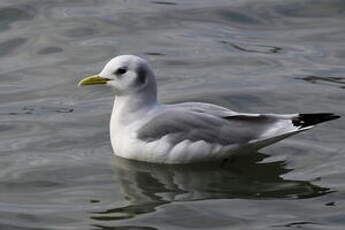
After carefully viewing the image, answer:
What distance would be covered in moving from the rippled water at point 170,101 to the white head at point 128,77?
0.67 meters

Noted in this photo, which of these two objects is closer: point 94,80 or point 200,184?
point 200,184

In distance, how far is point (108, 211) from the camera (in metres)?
8.78

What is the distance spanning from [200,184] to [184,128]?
0.57 metres

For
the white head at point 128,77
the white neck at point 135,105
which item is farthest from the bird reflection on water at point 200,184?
the white head at point 128,77

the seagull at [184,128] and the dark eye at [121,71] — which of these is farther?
the dark eye at [121,71]

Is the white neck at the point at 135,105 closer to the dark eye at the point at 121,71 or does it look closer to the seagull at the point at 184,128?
the seagull at the point at 184,128

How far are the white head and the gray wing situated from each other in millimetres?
392

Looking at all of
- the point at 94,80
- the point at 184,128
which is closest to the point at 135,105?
the point at 94,80

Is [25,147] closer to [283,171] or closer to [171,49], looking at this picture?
[283,171]

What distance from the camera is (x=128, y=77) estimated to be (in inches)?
399

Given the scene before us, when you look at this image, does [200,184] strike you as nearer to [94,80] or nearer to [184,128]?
[184,128]

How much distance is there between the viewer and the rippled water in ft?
28.8

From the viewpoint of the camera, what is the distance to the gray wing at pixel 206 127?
9.83 metres

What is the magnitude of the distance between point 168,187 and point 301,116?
52.4 inches
